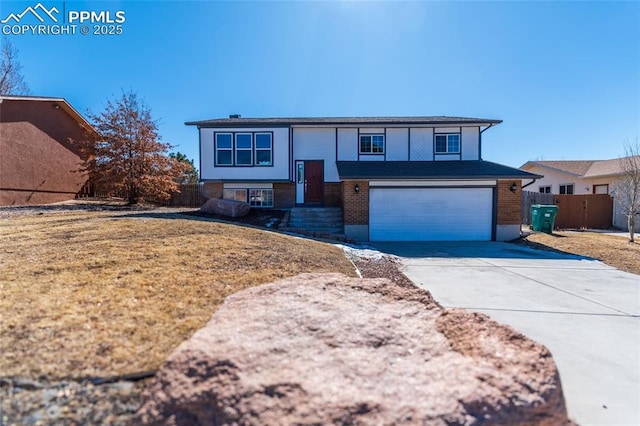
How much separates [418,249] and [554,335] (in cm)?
610

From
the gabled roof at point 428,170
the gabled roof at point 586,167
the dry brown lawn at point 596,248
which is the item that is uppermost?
the gabled roof at point 586,167

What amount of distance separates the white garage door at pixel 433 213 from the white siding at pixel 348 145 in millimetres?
3651

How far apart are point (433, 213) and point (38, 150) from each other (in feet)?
60.2

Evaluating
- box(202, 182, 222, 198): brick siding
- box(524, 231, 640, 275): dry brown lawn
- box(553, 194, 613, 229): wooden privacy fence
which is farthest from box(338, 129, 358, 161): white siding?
box(553, 194, 613, 229): wooden privacy fence

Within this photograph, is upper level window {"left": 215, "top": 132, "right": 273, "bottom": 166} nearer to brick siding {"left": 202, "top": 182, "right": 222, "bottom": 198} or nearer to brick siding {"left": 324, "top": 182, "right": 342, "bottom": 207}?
brick siding {"left": 202, "top": 182, "right": 222, "bottom": 198}

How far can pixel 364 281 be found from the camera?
162 inches

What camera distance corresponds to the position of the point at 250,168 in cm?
1451

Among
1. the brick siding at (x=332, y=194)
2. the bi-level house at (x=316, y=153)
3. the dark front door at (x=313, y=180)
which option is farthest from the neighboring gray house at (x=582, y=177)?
the dark front door at (x=313, y=180)

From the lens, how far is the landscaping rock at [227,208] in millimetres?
11859

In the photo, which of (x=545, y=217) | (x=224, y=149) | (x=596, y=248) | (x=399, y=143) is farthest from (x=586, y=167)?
(x=224, y=149)

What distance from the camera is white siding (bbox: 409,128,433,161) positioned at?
14.8 meters

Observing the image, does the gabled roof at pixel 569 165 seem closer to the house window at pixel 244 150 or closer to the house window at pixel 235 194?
the house window at pixel 244 150

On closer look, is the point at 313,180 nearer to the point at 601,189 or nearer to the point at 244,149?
the point at 244,149

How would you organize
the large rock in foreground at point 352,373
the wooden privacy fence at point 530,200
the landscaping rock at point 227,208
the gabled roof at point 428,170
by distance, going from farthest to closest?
1. the wooden privacy fence at point 530,200
2. the landscaping rock at point 227,208
3. the gabled roof at point 428,170
4. the large rock in foreground at point 352,373
